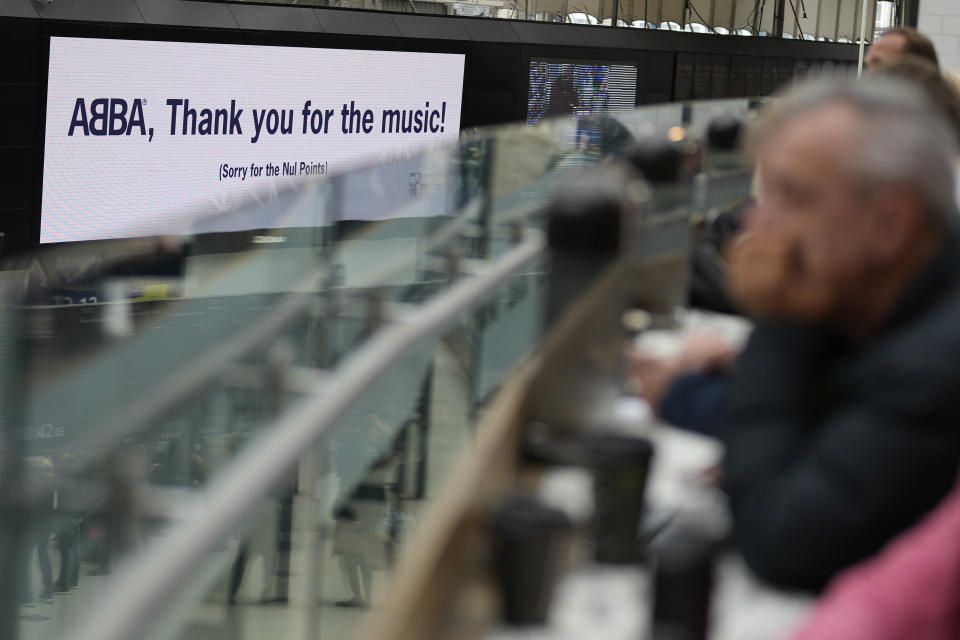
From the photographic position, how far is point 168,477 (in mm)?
1821

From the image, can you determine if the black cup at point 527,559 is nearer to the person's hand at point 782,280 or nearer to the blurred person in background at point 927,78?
the person's hand at point 782,280

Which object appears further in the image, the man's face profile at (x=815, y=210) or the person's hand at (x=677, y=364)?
the person's hand at (x=677, y=364)

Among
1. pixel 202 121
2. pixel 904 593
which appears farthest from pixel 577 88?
pixel 904 593

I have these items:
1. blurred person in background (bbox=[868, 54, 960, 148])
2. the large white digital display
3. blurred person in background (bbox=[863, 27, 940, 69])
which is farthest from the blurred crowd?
the large white digital display

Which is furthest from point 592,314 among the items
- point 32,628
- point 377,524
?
point 32,628

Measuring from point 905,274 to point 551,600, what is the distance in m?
0.45

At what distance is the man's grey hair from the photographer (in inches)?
46.5

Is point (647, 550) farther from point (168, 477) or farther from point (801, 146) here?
point (168, 477)

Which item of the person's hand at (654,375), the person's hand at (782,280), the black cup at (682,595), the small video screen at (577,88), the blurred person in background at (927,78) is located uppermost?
the small video screen at (577,88)

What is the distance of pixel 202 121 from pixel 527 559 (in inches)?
353

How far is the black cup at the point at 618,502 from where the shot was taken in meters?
1.25

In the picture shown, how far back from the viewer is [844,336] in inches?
50.4

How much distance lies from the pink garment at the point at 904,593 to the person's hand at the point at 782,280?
23cm

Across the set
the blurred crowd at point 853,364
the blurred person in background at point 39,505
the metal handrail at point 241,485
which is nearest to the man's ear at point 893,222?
the blurred crowd at point 853,364
